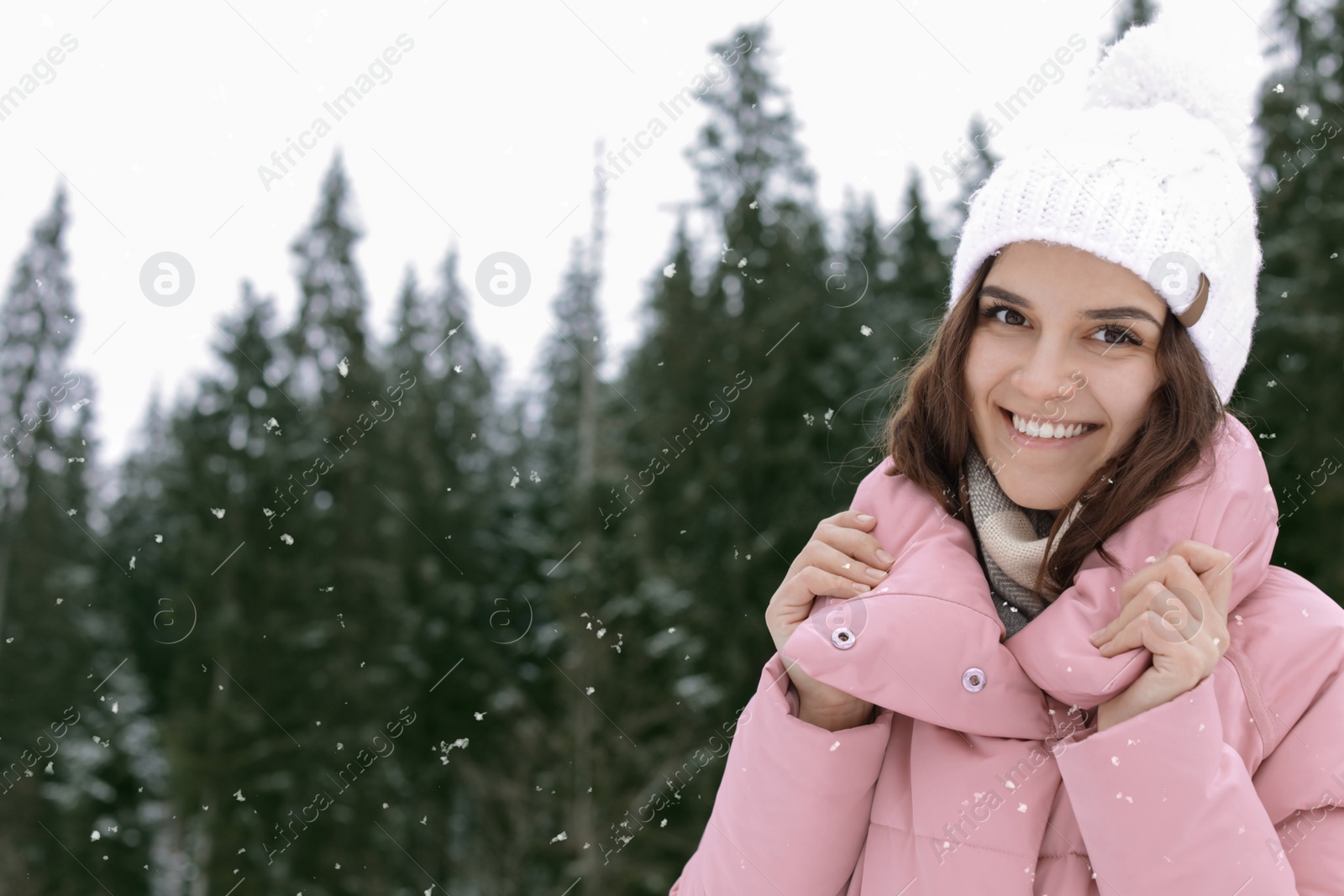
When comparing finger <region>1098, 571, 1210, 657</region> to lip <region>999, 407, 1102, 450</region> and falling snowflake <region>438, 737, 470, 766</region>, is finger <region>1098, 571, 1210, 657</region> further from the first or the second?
falling snowflake <region>438, 737, 470, 766</region>

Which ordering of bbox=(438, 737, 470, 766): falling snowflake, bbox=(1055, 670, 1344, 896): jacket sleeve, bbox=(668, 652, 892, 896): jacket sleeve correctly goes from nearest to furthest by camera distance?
bbox=(1055, 670, 1344, 896): jacket sleeve, bbox=(668, 652, 892, 896): jacket sleeve, bbox=(438, 737, 470, 766): falling snowflake

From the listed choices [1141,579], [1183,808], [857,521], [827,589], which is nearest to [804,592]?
[827,589]

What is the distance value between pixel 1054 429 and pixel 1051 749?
1.65 feet

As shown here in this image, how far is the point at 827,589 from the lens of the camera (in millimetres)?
1859

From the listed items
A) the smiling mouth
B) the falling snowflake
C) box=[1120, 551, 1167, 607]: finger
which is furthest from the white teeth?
the falling snowflake

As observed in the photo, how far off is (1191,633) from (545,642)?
19563 millimetres

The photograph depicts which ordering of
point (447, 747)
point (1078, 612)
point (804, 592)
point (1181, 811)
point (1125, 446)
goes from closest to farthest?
point (1181, 811)
point (1078, 612)
point (1125, 446)
point (804, 592)
point (447, 747)

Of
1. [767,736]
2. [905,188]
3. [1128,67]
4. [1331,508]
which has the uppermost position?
[1128,67]

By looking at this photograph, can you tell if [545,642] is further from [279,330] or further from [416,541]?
[279,330]

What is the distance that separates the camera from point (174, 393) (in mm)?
29469

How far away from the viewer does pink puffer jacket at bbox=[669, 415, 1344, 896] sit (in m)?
1.54

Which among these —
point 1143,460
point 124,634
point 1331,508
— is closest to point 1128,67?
point 1143,460

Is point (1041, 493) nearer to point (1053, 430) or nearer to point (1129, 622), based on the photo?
point (1053, 430)

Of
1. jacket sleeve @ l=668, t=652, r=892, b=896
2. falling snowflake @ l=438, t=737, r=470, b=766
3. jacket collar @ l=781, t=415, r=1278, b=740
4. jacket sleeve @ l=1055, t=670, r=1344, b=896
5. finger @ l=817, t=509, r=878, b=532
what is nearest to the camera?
jacket sleeve @ l=1055, t=670, r=1344, b=896
